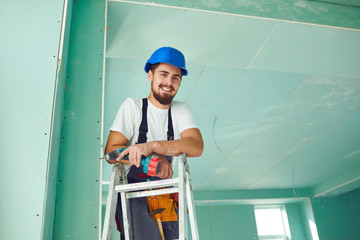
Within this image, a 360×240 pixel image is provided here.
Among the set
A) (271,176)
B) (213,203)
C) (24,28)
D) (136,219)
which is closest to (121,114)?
(136,219)

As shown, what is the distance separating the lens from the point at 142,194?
1.49 m

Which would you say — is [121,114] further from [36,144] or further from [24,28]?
[24,28]

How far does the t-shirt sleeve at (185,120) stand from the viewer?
1757 mm

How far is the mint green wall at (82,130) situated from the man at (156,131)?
194mm

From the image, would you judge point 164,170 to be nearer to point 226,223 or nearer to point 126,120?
point 126,120

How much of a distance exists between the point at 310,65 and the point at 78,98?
256 centimetres

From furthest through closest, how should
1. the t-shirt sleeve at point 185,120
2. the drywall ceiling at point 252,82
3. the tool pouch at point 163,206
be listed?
the drywall ceiling at point 252,82, the t-shirt sleeve at point 185,120, the tool pouch at point 163,206

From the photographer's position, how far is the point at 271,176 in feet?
23.1

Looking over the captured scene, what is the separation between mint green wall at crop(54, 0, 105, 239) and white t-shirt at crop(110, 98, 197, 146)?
0.75 ft

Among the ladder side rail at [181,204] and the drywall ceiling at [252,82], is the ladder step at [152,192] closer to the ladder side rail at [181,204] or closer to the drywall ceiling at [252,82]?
the ladder side rail at [181,204]

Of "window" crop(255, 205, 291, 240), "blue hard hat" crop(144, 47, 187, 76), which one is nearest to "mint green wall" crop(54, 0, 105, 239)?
"blue hard hat" crop(144, 47, 187, 76)

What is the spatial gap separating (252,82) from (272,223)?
596 centimetres

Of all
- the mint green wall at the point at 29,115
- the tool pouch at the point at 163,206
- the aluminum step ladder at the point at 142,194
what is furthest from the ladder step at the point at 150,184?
the mint green wall at the point at 29,115

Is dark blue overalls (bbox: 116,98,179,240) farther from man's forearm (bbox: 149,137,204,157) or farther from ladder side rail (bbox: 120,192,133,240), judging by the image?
man's forearm (bbox: 149,137,204,157)
